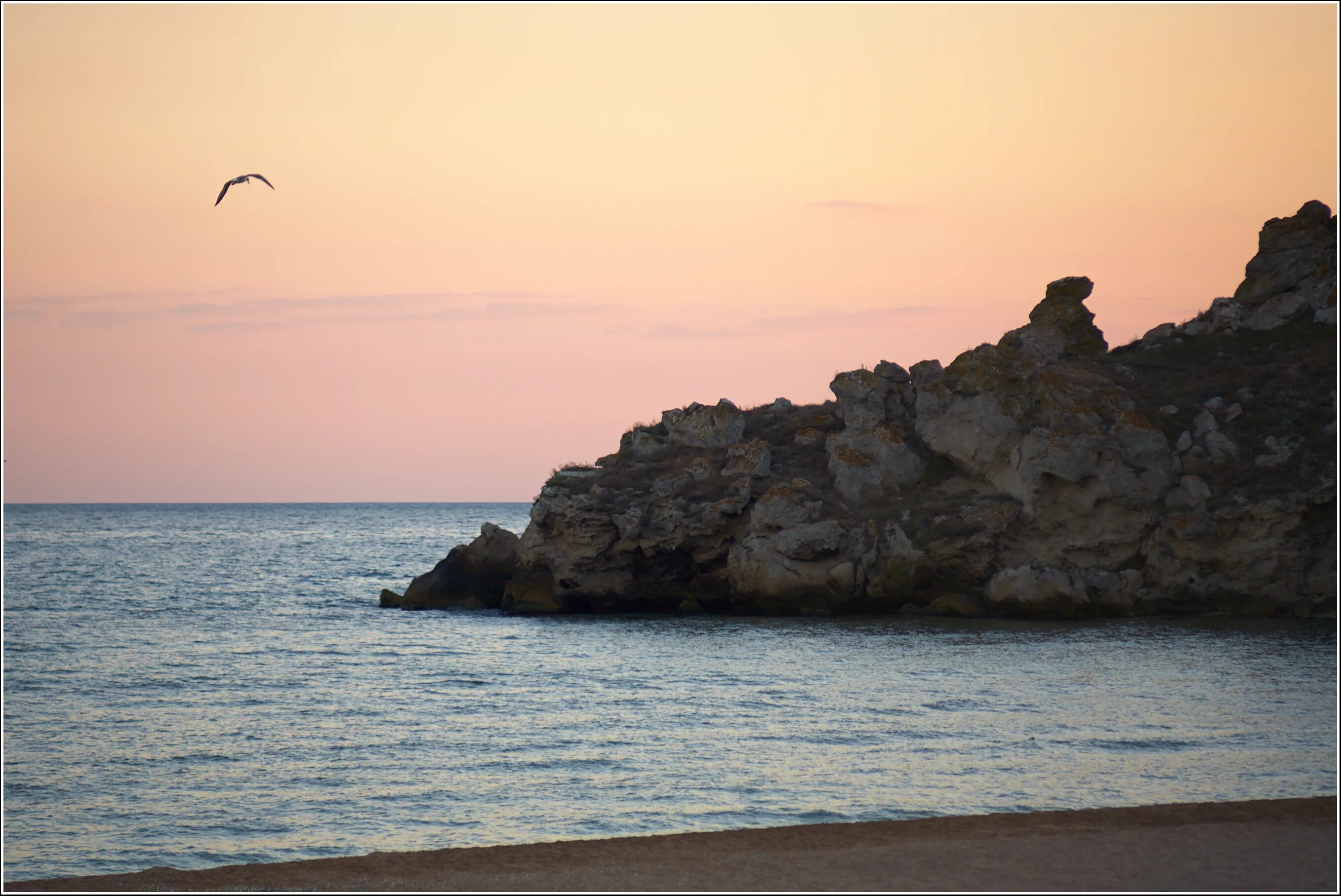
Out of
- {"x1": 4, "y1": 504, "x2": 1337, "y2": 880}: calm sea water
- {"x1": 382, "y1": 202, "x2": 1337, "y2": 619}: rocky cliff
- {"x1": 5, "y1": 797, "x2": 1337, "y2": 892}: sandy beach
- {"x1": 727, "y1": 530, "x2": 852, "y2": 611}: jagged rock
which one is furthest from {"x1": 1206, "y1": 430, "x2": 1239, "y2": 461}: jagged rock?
{"x1": 5, "y1": 797, "x2": 1337, "y2": 892}: sandy beach

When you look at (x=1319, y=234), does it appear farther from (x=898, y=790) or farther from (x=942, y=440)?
(x=898, y=790)

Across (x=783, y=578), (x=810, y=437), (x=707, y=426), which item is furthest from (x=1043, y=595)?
(x=707, y=426)

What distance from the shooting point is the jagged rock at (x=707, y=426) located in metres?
49.3

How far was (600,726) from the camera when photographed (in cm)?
2317

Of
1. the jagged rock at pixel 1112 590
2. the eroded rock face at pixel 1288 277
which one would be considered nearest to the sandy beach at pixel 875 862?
the jagged rock at pixel 1112 590

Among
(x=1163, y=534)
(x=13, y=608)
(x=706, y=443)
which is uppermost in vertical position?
(x=706, y=443)

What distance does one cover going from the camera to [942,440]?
148 feet

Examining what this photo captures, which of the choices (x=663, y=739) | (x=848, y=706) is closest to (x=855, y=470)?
(x=848, y=706)

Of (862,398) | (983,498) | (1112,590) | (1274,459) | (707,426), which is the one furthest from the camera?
(707,426)

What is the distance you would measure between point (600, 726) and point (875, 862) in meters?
13.7

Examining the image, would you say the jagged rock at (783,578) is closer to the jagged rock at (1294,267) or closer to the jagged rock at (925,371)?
the jagged rock at (925,371)

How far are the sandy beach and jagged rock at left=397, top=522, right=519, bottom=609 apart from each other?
129 feet

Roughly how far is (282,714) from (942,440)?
93.9ft

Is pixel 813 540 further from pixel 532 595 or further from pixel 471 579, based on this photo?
pixel 471 579
